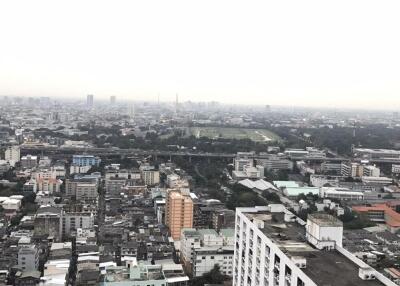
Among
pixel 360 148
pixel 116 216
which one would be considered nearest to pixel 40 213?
pixel 116 216

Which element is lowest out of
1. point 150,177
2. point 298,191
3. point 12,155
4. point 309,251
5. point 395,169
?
point 395,169

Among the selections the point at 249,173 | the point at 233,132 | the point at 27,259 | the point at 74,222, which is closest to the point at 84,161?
the point at 249,173

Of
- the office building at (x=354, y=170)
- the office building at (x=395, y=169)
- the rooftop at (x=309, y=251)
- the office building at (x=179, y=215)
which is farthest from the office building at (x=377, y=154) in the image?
the rooftop at (x=309, y=251)

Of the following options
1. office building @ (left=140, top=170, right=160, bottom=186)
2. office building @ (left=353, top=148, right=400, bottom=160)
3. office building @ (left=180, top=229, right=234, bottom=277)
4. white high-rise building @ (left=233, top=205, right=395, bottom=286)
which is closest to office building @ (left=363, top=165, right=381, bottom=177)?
office building @ (left=353, top=148, right=400, bottom=160)

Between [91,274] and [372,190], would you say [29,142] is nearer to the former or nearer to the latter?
[372,190]

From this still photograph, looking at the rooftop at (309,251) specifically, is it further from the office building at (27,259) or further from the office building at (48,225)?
the office building at (48,225)

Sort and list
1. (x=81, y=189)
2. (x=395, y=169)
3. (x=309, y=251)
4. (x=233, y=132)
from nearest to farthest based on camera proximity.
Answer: (x=309, y=251), (x=81, y=189), (x=395, y=169), (x=233, y=132)

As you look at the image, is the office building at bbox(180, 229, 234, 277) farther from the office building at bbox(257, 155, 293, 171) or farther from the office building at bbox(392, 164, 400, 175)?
the office building at bbox(392, 164, 400, 175)

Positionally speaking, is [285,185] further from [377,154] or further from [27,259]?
[377,154]
